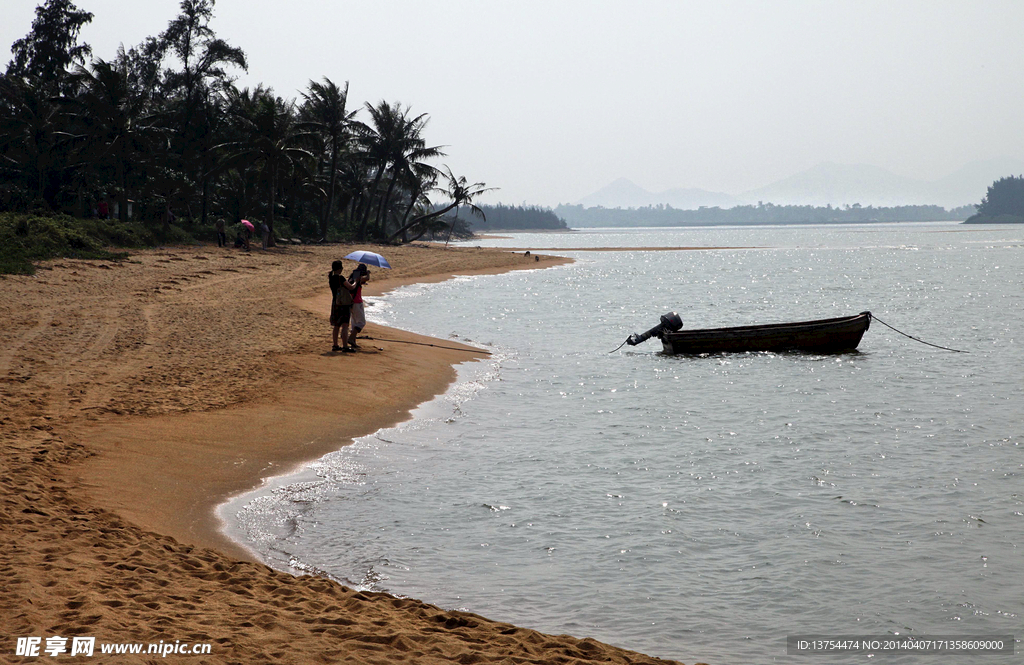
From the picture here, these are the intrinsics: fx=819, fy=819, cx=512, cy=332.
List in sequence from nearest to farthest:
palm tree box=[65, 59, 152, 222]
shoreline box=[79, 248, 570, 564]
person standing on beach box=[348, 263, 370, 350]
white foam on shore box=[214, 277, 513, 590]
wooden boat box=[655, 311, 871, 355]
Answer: white foam on shore box=[214, 277, 513, 590] < shoreline box=[79, 248, 570, 564] < person standing on beach box=[348, 263, 370, 350] < wooden boat box=[655, 311, 871, 355] < palm tree box=[65, 59, 152, 222]

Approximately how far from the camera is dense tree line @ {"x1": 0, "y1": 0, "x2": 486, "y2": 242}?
1572 inches

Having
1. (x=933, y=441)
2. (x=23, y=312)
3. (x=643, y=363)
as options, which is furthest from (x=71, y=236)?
(x=933, y=441)

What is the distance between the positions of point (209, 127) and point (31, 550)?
46229 millimetres

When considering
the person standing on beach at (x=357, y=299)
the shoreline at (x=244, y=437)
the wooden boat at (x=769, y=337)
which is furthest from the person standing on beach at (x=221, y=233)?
the wooden boat at (x=769, y=337)

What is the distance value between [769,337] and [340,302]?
475 inches

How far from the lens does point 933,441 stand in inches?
527

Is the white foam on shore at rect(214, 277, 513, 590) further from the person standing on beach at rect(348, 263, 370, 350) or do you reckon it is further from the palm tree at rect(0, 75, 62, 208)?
the palm tree at rect(0, 75, 62, 208)

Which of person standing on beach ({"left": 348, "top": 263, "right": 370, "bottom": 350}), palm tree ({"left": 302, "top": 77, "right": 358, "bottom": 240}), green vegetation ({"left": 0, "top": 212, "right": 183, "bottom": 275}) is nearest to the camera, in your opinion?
person standing on beach ({"left": 348, "top": 263, "right": 370, "bottom": 350})

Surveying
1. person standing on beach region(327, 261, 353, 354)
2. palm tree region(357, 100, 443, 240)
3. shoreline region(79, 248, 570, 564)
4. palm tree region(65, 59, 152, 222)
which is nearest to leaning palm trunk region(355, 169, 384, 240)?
palm tree region(357, 100, 443, 240)

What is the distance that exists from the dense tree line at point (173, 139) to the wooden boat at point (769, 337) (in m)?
29.3

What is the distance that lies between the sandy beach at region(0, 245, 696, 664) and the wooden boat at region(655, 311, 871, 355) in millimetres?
6128

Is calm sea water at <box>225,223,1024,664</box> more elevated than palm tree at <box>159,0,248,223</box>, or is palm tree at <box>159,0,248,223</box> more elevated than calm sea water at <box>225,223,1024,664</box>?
palm tree at <box>159,0,248,223</box>

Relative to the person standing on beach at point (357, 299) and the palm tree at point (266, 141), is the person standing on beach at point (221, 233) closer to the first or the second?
the palm tree at point (266, 141)

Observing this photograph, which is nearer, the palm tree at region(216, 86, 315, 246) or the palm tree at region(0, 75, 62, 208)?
the palm tree at region(0, 75, 62, 208)
